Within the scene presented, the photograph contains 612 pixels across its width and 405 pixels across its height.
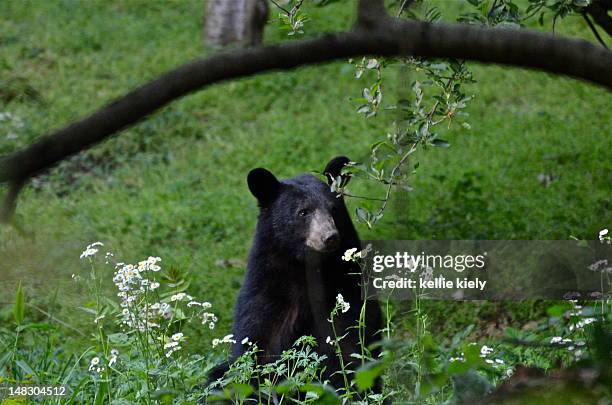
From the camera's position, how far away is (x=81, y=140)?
4.16 feet

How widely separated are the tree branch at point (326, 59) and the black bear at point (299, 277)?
431 centimetres

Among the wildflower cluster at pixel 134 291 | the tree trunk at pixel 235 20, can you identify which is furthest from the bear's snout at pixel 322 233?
the tree trunk at pixel 235 20

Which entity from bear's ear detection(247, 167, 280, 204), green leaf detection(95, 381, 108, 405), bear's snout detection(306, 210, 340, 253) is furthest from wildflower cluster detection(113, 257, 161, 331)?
bear's ear detection(247, 167, 280, 204)

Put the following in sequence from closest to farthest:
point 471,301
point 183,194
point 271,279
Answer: point 271,279 < point 471,301 < point 183,194

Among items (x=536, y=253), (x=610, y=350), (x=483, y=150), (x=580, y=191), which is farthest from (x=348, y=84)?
(x=610, y=350)

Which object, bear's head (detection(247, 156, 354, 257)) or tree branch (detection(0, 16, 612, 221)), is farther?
bear's head (detection(247, 156, 354, 257))

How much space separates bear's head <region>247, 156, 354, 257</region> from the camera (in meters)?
5.93

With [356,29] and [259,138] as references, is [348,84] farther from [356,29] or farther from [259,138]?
[356,29]

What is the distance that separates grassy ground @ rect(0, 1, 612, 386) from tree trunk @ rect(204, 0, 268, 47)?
39 centimetres

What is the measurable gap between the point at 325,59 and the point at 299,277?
15.3 feet

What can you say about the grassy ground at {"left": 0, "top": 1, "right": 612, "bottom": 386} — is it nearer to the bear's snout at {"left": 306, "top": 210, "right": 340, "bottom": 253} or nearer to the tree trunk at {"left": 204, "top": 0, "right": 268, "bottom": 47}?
the tree trunk at {"left": 204, "top": 0, "right": 268, "bottom": 47}

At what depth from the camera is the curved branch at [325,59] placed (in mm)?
1256

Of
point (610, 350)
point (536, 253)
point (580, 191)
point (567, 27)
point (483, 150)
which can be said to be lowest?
point (610, 350)

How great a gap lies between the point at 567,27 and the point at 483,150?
3.47 m
